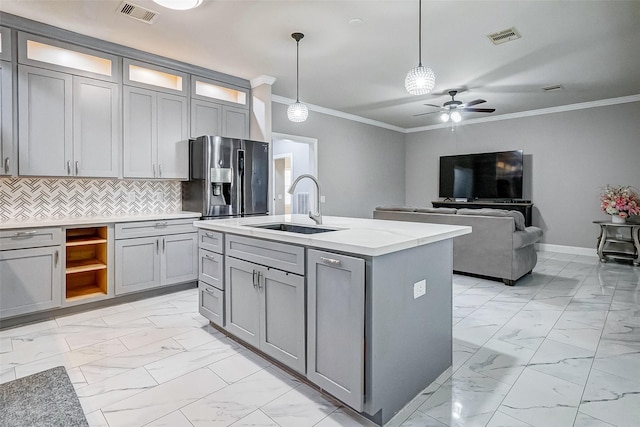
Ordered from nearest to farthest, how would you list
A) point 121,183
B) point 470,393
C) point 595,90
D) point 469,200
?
point 470,393 → point 121,183 → point 595,90 → point 469,200

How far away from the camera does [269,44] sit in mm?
3674

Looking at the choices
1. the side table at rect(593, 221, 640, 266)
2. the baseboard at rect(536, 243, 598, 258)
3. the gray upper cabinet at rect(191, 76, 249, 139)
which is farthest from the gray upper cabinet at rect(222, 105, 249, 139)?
the baseboard at rect(536, 243, 598, 258)

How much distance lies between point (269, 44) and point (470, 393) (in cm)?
360

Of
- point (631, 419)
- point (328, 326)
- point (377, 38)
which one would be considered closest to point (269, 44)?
point (377, 38)

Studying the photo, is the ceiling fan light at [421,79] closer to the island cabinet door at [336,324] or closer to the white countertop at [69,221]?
the island cabinet door at [336,324]

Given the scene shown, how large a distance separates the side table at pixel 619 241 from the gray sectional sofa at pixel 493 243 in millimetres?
1866

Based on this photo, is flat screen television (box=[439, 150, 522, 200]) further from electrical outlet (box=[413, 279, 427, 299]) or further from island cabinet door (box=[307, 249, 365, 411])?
island cabinet door (box=[307, 249, 365, 411])

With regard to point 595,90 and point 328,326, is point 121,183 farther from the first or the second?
point 595,90

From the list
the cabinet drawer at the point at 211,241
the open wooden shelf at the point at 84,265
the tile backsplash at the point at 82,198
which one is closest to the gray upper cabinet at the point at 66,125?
the tile backsplash at the point at 82,198

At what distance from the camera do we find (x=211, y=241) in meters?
2.78

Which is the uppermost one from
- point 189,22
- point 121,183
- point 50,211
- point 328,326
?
point 189,22

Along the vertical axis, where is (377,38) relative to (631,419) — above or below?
above

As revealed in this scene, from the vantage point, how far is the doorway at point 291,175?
7.23 metres

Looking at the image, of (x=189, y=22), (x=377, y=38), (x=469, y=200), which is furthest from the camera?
(x=469, y=200)
